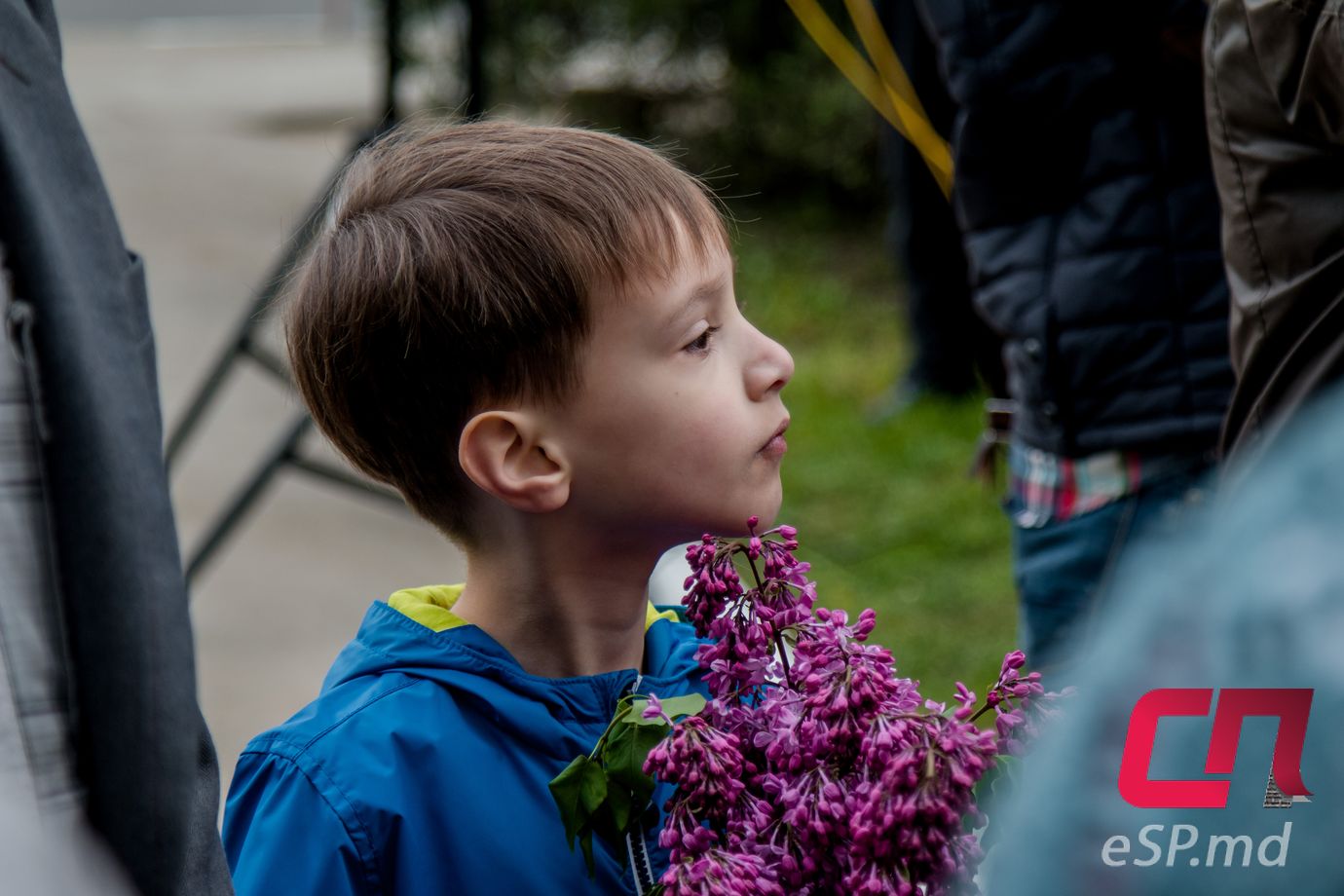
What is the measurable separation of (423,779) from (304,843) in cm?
11

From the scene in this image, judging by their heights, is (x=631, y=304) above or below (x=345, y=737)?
above

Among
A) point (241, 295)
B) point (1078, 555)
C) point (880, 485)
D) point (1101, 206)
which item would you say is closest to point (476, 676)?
point (1078, 555)

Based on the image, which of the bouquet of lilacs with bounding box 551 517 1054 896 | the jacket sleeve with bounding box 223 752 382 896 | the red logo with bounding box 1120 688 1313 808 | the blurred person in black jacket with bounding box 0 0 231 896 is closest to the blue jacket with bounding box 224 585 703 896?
the jacket sleeve with bounding box 223 752 382 896

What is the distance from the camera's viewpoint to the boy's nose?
5.05 feet

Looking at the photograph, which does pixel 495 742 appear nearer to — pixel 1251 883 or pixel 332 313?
pixel 332 313

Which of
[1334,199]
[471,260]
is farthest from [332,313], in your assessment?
[1334,199]

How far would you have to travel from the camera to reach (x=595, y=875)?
1426mm

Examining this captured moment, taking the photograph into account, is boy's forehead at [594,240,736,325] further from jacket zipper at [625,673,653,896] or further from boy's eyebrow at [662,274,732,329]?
jacket zipper at [625,673,653,896]

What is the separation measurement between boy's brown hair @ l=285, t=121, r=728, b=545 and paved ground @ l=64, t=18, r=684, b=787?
0.39 meters

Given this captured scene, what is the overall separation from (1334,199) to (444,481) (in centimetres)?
97

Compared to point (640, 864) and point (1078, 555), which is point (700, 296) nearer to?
point (640, 864)

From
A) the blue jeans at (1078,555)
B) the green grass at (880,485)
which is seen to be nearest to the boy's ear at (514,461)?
the blue jeans at (1078,555)

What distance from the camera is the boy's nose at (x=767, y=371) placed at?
1.54 meters

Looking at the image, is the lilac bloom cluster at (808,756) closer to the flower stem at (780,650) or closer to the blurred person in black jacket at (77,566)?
the flower stem at (780,650)
